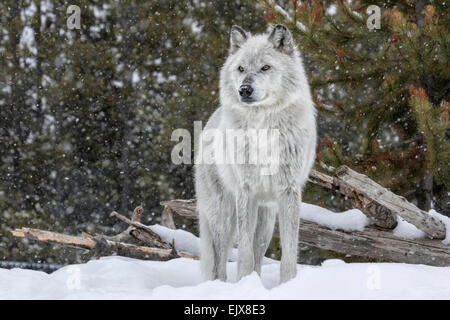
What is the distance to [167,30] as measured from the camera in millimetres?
13969

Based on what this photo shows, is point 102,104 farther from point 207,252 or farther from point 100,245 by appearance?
point 207,252

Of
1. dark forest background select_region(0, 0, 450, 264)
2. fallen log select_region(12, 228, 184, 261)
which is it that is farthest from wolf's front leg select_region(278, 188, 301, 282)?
dark forest background select_region(0, 0, 450, 264)

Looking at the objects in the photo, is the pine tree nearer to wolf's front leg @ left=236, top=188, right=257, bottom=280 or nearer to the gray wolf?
the gray wolf

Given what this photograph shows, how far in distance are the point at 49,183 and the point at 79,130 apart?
4.96 ft

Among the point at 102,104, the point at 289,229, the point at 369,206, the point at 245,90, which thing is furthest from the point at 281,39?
the point at 102,104

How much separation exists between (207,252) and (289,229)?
2.99 ft

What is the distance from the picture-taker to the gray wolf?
166 inches

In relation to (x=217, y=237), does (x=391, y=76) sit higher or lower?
higher

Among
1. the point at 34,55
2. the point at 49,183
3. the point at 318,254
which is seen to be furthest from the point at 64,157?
the point at 318,254

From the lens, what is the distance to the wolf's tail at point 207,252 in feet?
15.5

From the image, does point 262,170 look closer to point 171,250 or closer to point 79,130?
point 171,250

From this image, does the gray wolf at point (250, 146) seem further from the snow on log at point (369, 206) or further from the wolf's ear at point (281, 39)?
the snow on log at point (369, 206)

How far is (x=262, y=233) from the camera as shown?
4.65 meters

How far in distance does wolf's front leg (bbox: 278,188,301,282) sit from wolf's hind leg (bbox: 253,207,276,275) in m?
0.42
